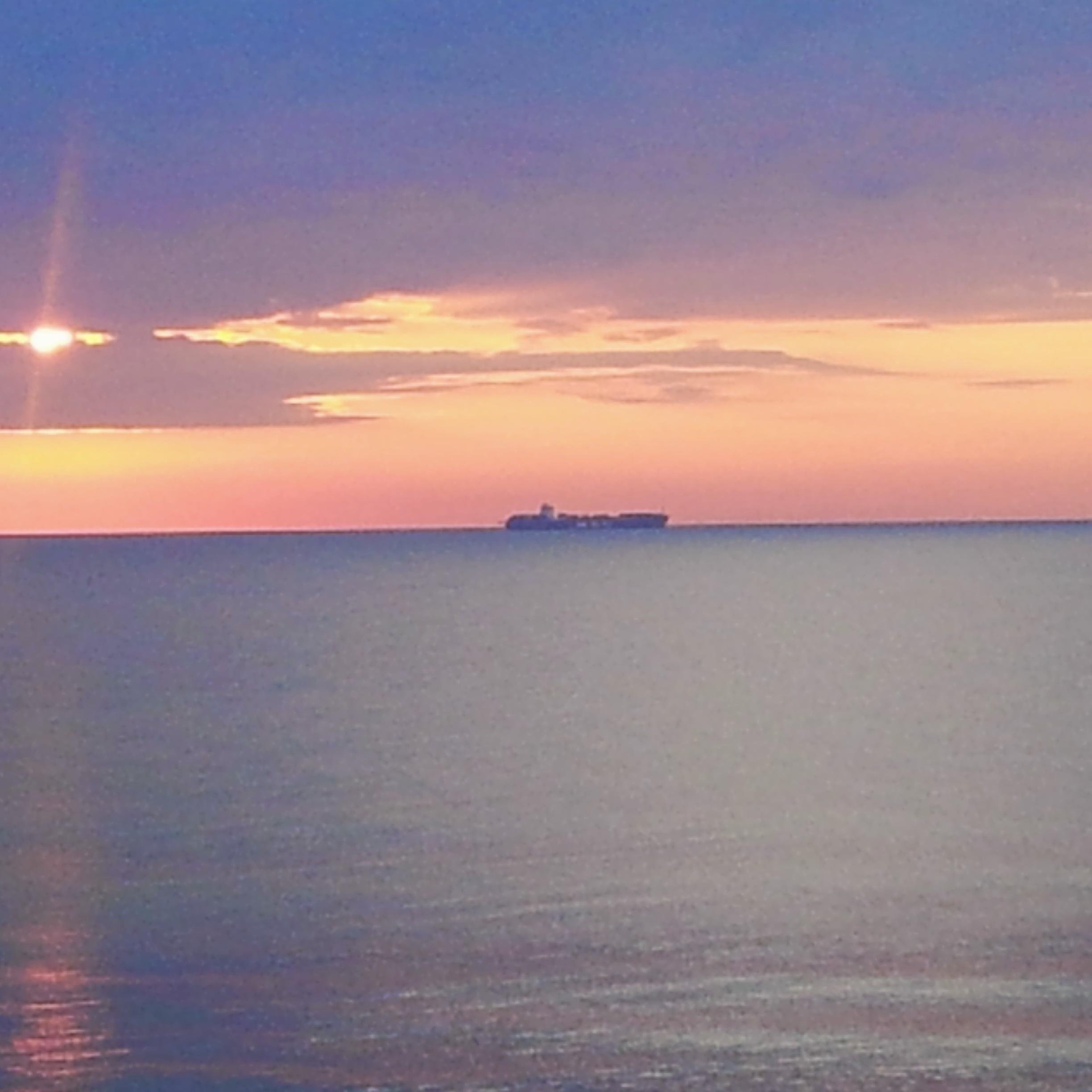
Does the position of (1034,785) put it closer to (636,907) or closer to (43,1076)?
(636,907)

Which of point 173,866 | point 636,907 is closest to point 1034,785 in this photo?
point 636,907

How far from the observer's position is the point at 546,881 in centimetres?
3241

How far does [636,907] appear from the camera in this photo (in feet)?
99.0

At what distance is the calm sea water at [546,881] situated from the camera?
22969mm

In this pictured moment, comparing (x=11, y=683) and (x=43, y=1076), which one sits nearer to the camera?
(x=43, y=1076)

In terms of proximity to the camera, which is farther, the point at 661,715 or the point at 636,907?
the point at 661,715

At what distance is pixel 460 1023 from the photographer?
23797 millimetres

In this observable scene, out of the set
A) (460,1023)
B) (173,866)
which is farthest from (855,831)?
(460,1023)

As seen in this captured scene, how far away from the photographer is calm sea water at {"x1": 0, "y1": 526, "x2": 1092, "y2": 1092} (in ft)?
75.4

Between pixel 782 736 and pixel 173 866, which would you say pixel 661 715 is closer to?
pixel 782 736

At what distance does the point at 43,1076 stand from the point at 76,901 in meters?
8.94

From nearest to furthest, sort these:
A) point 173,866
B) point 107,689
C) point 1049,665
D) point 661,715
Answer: point 173,866, point 661,715, point 107,689, point 1049,665

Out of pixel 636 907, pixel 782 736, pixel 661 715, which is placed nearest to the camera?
pixel 636 907

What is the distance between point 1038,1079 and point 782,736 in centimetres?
3299
